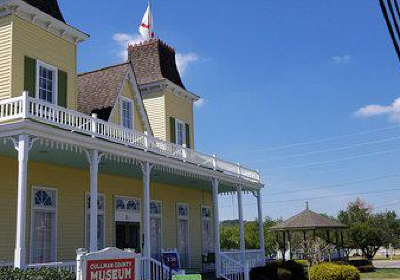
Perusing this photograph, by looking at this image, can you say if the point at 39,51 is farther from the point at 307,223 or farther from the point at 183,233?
the point at 307,223

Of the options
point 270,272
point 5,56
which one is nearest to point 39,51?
point 5,56

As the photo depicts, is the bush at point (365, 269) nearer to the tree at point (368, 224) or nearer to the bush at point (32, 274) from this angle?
the tree at point (368, 224)

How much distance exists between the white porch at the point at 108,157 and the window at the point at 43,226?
149cm

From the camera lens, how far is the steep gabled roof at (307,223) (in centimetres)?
3612

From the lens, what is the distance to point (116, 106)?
21.5m

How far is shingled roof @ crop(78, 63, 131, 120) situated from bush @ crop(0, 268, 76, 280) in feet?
31.6

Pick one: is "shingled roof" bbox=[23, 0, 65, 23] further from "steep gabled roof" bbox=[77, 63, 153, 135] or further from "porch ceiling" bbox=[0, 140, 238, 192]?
"porch ceiling" bbox=[0, 140, 238, 192]

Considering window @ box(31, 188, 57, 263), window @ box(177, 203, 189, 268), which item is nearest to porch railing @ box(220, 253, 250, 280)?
window @ box(177, 203, 189, 268)

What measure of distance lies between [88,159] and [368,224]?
191ft

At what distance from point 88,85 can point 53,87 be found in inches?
188

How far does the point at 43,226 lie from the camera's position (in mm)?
17344

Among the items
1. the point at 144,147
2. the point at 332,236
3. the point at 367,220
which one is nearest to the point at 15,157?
the point at 144,147

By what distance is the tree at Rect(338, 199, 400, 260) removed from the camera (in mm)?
56812

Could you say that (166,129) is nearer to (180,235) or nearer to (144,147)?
(180,235)
